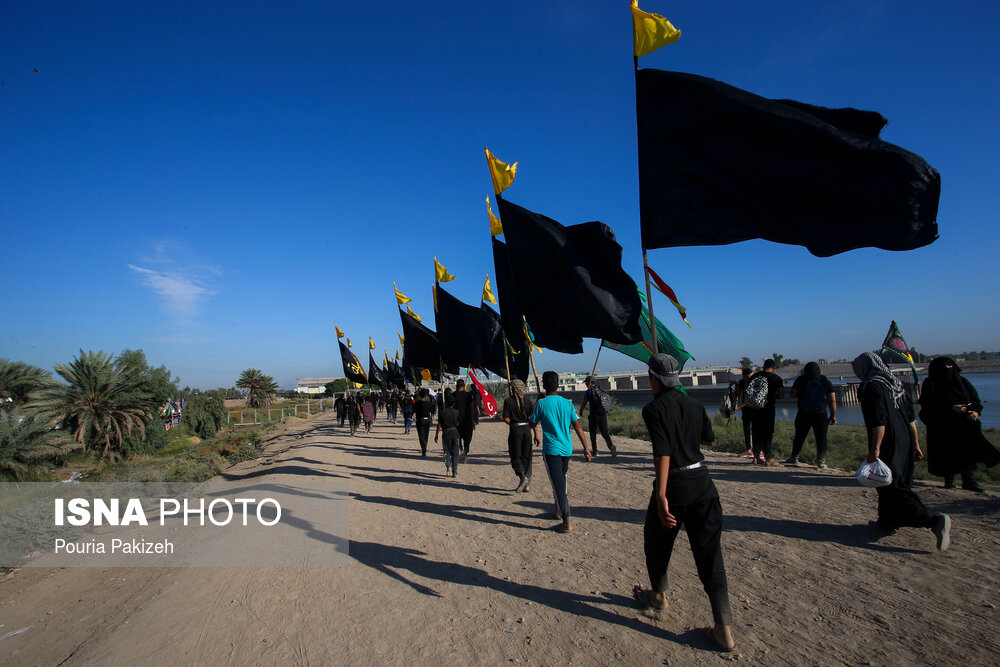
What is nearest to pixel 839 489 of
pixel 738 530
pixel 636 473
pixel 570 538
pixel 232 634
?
pixel 738 530

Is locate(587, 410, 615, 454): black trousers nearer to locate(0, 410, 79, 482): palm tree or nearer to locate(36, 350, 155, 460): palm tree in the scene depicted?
locate(0, 410, 79, 482): palm tree

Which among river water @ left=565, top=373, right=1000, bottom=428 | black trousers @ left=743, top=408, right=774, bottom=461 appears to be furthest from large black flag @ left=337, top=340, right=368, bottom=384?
black trousers @ left=743, top=408, right=774, bottom=461

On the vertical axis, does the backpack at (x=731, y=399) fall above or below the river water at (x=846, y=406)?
above

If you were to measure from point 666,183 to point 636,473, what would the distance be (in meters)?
5.63

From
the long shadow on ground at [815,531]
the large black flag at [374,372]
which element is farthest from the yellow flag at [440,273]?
the large black flag at [374,372]

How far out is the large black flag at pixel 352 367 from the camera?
84.4 feet

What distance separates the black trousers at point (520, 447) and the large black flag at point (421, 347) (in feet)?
28.6

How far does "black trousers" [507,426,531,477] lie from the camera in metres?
7.69

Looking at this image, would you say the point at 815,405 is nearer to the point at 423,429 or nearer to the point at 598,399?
the point at 598,399

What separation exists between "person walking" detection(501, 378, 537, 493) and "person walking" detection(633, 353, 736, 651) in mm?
4251

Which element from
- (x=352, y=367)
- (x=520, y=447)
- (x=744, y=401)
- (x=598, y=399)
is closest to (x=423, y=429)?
(x=598, y=399)

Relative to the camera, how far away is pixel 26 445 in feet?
38.1

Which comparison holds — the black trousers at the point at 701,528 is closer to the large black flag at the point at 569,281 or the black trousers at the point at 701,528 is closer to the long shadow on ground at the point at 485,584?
the long shadow on ground at the point at 485,584

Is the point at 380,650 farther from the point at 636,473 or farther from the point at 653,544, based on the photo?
the point at 636,473
